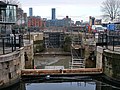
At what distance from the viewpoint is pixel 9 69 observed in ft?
55.6

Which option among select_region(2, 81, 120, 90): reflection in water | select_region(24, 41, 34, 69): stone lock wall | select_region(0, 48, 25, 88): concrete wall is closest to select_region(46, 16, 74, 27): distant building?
select_region(24, 41, 34, 69): stone lock wall

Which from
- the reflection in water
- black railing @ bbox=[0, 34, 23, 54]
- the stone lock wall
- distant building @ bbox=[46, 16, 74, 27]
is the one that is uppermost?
distant building @ bbox=[46, 16, 74, 27]

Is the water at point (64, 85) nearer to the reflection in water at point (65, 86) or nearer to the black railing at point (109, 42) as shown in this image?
the reflection in water at point (65, 86)

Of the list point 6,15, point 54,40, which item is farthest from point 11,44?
point 54,40

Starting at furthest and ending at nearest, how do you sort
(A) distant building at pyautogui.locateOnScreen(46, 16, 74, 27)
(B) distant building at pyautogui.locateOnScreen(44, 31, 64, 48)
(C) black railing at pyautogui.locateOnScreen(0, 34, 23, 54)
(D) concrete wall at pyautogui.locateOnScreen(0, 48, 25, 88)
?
A: 1. (A) distant building at pyautogui.locateOnScreen(46, 16, 74, 27)
2. (B) distant building at pyautogui.locateOnScreen(44, 31, 64, 48)
3. (C) black railing at pyautogui.locateOnScreen(0, 34, 23, 54)
4. (D) concrete wall at pyautogui.locateOnScreen(0, 48, 25, 88)

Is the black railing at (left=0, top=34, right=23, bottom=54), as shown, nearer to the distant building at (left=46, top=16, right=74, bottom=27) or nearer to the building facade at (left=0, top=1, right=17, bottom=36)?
the building facade at (left=0, top=1, right=17, bottom=36)

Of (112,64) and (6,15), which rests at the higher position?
(6,15)

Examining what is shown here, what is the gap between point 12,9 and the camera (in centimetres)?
3123

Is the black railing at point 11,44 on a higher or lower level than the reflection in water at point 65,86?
higher

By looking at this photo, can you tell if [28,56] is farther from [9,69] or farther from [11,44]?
[9,69]

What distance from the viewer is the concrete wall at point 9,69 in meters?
16.2

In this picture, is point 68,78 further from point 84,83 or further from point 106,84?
point 106,84

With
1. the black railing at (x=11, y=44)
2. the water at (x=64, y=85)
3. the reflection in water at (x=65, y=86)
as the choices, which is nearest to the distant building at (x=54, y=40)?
the black railing at (x=11, y=44)

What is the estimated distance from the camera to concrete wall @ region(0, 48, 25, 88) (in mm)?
16250
